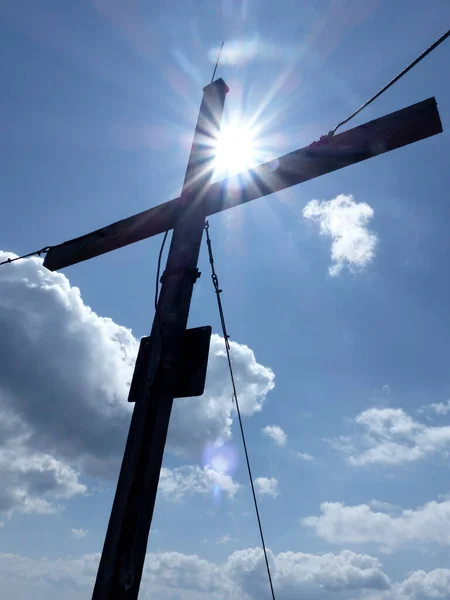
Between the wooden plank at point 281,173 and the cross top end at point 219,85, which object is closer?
the wooden plank at point 281,173

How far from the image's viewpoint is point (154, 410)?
130 inches

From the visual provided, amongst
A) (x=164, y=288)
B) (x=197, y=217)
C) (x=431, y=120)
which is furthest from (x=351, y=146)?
(x=164, y=288)

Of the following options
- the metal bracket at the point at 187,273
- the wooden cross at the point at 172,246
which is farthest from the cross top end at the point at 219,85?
the metal bracket at the point at 187,273

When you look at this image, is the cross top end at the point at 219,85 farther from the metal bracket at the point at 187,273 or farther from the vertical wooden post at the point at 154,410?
the metal bracket at the point at 187,273

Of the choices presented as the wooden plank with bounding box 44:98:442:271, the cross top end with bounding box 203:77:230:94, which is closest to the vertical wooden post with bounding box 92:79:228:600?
the wooden plank with bounding box 44:98:442:271

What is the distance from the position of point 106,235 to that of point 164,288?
Result: 3.85 ft

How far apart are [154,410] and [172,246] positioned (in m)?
1.42

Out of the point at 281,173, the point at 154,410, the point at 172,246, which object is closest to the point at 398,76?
the point at 281,173

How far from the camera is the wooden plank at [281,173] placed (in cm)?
355

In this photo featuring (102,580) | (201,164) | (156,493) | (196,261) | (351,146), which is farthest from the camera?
(201,164)

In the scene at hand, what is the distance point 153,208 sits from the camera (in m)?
4.59

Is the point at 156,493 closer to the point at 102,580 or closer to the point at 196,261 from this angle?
the point at 102,580

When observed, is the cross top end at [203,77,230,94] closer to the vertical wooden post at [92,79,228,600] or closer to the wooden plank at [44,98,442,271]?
the vertical wooden post at [92,79,228,600]

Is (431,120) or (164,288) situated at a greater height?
(431,120)
